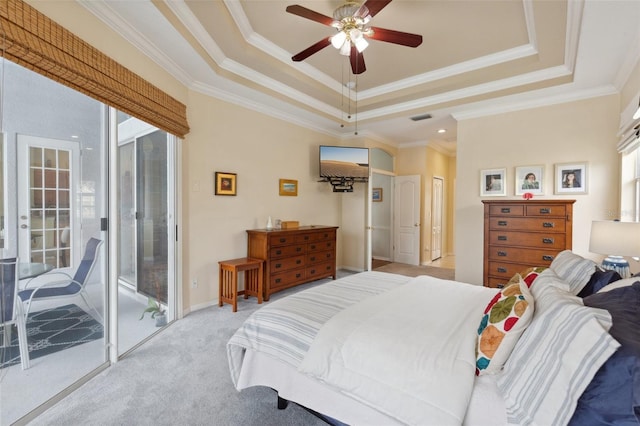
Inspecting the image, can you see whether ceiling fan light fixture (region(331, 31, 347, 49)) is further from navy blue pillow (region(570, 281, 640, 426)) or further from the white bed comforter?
navy blue pillow (region(570, 281, 640, 426))

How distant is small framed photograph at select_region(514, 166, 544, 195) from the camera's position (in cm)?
381

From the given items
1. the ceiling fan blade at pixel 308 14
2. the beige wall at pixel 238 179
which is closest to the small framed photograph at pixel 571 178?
the ceiling fan blade at pixel 308 14

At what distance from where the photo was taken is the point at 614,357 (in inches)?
33.5

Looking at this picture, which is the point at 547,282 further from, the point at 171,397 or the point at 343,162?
the point at 343,162

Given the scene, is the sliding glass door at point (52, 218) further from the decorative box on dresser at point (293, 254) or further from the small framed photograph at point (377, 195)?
the small framed photograph at point (377, 195)

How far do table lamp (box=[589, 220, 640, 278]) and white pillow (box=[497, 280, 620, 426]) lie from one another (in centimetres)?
151

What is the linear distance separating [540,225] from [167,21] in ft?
13.7

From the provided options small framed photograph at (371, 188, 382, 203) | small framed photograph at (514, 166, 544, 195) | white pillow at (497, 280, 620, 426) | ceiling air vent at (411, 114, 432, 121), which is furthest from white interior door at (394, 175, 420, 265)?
white pillow at (497, 280, 620, 426)

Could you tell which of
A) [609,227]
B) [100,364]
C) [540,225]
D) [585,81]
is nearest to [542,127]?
[585,81]

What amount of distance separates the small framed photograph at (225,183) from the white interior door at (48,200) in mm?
1622

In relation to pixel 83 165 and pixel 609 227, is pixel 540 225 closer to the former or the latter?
pixel 609 227

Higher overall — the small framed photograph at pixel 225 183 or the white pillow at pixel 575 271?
the small framed photograph at pixel 225 183

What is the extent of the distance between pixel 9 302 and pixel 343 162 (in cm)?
426

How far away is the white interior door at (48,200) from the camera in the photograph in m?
1.74
